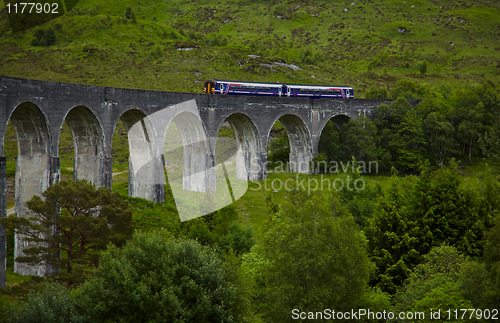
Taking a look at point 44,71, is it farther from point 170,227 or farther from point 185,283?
point 185,283

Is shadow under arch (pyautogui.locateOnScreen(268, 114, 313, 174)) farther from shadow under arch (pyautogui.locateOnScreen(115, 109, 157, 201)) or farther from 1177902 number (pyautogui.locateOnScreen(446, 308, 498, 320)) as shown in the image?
1177902 number (pyautogui.locateOnScreen(446, 308, 498, 320))

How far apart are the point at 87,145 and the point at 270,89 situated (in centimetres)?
2508

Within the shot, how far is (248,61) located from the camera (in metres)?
90.7

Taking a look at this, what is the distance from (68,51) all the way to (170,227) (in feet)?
196

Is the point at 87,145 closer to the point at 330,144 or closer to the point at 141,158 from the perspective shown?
the point at 141,158

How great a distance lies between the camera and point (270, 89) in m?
56.0

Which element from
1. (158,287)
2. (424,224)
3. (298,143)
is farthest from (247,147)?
(158,287)

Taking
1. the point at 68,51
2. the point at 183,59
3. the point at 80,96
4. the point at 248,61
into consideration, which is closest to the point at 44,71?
the point at 68,51

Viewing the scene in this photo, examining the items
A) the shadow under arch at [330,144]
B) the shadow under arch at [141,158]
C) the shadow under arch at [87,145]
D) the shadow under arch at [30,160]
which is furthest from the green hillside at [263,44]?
the shadow under arch at [30,160]

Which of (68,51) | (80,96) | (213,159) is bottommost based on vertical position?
(213,159)

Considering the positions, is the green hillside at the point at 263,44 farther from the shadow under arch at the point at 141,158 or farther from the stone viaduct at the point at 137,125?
the shadow under arch at the point at 141,158

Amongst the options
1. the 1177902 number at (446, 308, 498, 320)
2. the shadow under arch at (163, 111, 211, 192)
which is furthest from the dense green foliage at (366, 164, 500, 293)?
the shadow under arch at (163, 111, 211, 192)

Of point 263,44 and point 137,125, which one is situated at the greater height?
point 263,44

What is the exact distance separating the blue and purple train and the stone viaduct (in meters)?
1.89
